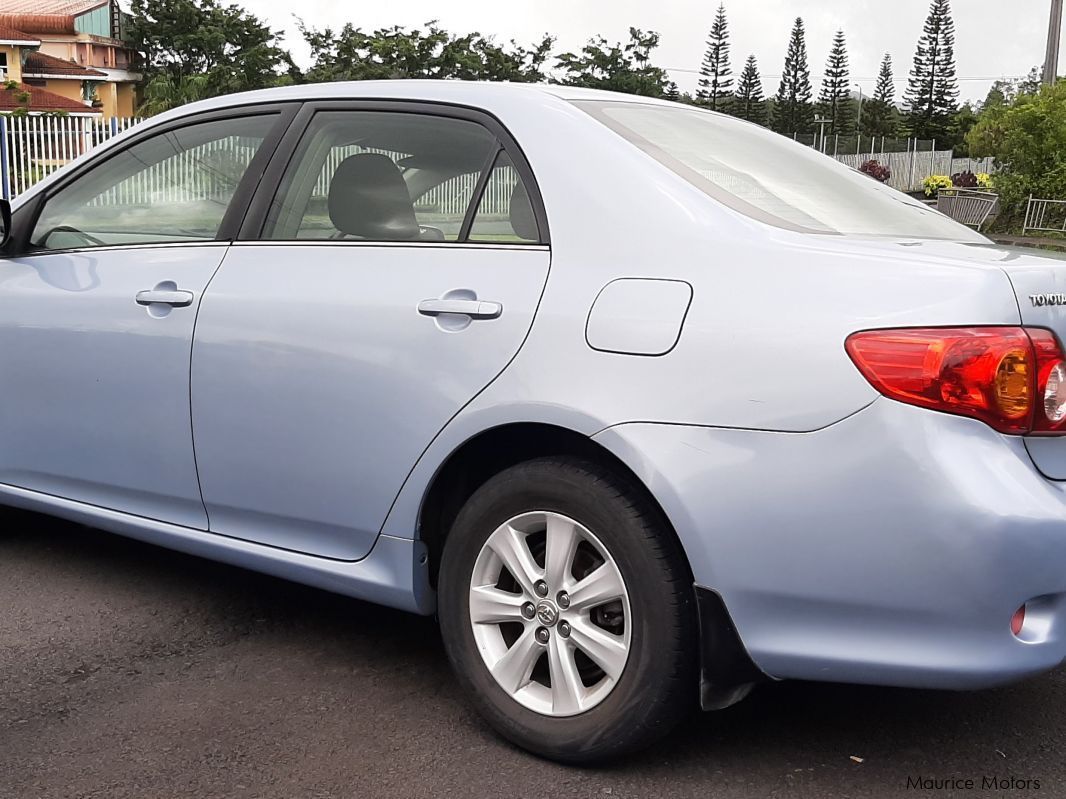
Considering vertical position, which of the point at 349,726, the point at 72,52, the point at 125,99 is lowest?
the point at 349,726

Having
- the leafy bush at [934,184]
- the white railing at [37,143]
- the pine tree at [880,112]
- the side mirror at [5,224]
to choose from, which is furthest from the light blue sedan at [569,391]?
the pine tree at [880,112]

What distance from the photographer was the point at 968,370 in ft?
8.09

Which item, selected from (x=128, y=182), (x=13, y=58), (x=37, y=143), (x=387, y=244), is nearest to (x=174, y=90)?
(x=13, y=58)

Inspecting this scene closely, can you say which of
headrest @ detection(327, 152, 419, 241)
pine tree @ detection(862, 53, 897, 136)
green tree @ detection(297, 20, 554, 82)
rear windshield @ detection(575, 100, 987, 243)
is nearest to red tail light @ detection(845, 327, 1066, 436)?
rear windshield @ detection(575, 100, 987, 243)

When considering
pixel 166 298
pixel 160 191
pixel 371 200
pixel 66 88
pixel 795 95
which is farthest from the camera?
pixel 795 95

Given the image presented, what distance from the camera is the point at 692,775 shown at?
2.92 meters

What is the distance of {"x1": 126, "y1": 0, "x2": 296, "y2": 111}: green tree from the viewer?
295ft

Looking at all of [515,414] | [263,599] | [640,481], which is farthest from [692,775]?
[263,599]

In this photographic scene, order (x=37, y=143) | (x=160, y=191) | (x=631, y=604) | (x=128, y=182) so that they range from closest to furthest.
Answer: (x=631, y=604), (x=160, y=191), (x=128, y=182), (x=37, y=143)

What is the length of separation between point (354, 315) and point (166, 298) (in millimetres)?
713

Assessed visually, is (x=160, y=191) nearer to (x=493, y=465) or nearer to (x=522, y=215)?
(x=522, y=215)

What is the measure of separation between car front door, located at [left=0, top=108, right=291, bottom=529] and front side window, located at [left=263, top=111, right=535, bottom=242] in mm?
154

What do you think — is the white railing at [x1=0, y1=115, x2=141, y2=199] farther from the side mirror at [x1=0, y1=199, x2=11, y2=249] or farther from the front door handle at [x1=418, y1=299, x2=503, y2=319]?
the front door handle at [x1=418, y1=299, x2=503, y2=319]

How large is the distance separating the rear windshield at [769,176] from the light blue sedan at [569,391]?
0.7 inches
